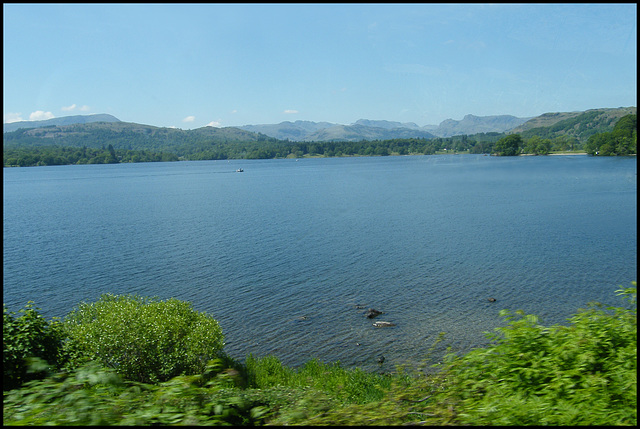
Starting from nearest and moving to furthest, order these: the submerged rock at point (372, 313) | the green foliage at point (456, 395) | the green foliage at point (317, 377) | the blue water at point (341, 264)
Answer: the green foliage at point (456, 395) < the green foliage at point (317, 377) < the blue water at point (341, 264) < the submerged rock at point (372, 313)

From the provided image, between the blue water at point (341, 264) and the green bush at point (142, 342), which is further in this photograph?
the blue water at point (341, 264)

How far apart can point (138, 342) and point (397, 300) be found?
18539 millimetres

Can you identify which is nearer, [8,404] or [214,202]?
[8,404]

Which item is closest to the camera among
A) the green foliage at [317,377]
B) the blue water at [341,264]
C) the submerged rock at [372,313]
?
the green foliage at [317,377]

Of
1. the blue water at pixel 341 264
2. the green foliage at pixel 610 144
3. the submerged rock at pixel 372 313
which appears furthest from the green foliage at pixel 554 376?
the green foliage at pixel 610 144

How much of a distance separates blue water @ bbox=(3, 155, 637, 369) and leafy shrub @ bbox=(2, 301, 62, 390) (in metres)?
10.3

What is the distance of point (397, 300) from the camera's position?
101 ft

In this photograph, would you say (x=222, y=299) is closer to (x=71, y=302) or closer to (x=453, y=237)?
(x=71, y=302)

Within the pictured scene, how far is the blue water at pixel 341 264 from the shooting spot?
26.6 meters

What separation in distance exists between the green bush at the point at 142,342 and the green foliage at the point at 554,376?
13.6 metres

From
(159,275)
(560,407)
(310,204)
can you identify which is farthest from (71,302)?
(310,204)

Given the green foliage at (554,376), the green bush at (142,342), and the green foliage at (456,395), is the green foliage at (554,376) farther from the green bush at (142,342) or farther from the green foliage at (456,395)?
the green bush at (142,342)

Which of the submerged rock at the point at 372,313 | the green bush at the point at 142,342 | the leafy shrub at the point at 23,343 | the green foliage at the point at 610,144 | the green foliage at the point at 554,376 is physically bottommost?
the submerged rock at the point at 372,313

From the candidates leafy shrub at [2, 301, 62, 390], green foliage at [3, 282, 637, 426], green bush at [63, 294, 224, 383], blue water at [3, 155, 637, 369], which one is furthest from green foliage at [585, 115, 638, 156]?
leafy shrub at [2, 301, 62, 390]
